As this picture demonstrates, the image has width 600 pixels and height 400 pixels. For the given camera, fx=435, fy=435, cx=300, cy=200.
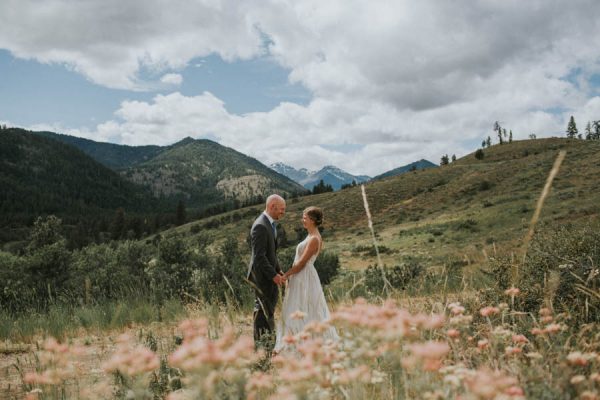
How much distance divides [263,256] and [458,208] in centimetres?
4824

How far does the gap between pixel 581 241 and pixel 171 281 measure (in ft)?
37.0

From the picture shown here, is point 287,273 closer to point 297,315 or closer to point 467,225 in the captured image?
point 297,315

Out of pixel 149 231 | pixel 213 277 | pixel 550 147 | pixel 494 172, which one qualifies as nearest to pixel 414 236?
pixel 494 172

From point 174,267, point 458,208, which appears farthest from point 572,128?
point 174,267

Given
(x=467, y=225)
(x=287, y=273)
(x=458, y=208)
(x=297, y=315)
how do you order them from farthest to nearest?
(x=458, y=208), (x=467, y=225), (x=287, y=273), (x=297, y=315)

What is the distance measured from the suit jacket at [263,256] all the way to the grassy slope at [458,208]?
12.3 metres

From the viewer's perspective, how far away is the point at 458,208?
5050 centimetres

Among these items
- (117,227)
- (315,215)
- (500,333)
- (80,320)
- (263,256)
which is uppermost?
(117,227)

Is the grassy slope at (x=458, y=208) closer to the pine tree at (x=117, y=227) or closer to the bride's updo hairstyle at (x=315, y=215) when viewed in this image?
the bride's updo hairstyle at (x=315, y=215)

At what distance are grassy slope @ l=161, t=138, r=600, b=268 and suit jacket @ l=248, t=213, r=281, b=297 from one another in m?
12.3

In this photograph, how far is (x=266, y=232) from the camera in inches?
244

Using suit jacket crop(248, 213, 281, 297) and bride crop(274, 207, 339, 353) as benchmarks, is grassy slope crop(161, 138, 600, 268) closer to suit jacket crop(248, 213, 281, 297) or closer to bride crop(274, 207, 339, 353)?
bride crop(274, 207, 339, 353)

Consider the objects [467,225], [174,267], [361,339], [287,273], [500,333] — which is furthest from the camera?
[467,225]

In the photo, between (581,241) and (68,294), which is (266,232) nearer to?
(581,241)
